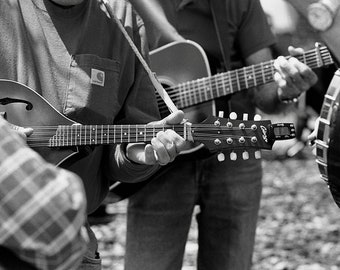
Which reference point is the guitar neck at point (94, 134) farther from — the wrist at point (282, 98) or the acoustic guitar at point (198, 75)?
the wrist at point (282, 98)

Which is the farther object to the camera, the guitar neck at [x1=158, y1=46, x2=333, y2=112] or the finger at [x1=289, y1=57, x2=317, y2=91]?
the guitar neck at [x1=158, y1=46, x2=333, y2=112]

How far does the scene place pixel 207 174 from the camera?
3316 millimetres

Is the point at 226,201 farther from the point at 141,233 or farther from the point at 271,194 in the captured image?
the point at 271,194

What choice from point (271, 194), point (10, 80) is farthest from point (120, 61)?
point (271, 194)

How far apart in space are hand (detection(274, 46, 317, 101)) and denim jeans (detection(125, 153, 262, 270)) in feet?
1.18

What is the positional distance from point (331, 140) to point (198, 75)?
0.88 m

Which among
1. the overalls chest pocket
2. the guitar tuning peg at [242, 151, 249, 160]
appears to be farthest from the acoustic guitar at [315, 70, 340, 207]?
the overalls chest pocket

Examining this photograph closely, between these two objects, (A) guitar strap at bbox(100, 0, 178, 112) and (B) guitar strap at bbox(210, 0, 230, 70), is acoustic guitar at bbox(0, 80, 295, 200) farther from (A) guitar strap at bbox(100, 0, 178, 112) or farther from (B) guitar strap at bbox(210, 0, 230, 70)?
(B) guitar strap at bbox(210, 0, 230, 70)

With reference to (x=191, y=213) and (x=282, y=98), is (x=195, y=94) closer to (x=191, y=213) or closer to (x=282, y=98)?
(x=282, y=98)

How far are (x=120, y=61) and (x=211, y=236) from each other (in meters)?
0.96

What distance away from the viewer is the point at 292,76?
127 inches

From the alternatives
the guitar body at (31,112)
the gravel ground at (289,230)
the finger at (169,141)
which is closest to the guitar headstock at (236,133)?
the finger at (169,141)

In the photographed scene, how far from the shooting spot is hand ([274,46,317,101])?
126 inches

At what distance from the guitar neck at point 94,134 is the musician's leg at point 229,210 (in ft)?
2.20
